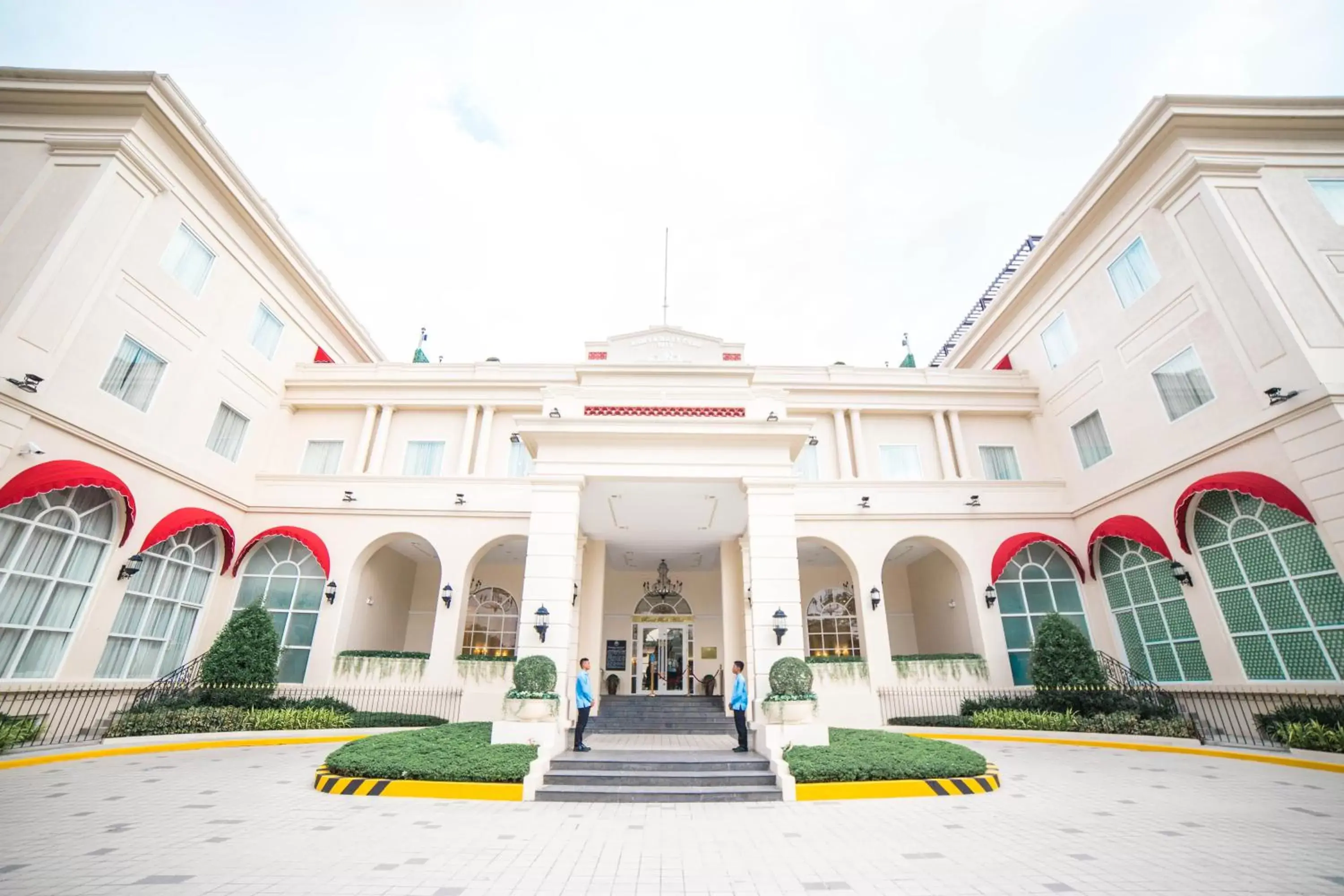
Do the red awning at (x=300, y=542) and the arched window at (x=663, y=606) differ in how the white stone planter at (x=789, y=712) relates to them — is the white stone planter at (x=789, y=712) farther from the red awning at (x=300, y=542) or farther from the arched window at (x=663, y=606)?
the red awning at (x=300, y=542)

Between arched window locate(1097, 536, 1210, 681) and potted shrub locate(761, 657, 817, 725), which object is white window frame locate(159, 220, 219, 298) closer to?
potted shrub locate(761, 657, 817, 725)

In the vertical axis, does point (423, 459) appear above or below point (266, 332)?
below

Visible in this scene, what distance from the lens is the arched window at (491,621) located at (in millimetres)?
19188

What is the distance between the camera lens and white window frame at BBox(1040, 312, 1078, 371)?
16156 millimetres

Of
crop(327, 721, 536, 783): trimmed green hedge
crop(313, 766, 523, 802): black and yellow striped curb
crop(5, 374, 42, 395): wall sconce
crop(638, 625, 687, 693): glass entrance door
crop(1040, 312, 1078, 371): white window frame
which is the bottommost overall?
crop(313, 766, 523, 802): black and yellow striped curb

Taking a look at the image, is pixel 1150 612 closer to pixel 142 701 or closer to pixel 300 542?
pixel 300 542

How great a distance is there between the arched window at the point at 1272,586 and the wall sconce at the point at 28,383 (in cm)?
253

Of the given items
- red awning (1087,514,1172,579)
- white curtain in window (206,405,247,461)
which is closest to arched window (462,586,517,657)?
white curtain in window (206,405,247,461)

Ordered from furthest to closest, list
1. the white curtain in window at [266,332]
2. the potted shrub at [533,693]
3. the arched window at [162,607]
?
1. the white curtain in window at [266,332]
2. the arched window at [162,607]
3. the potted shrub at [533,693]

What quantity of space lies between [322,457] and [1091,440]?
2225 cm

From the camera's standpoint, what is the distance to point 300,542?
15898mm

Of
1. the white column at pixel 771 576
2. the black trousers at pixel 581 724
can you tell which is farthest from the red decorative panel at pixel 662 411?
the black trousers at pixel 581 724

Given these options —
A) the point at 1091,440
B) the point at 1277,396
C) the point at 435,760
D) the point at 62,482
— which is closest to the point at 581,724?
the point at 435,760

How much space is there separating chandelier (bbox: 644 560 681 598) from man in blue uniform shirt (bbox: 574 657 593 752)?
342 inches
